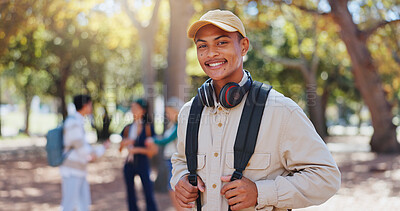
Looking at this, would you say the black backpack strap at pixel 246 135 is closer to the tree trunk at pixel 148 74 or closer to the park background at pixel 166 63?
the park background at pixel 166 63

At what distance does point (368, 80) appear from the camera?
55.3ft

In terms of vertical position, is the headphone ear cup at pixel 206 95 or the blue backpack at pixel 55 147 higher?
the headphone ear cup at pixel 206 95

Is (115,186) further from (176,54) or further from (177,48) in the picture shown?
(177,48)

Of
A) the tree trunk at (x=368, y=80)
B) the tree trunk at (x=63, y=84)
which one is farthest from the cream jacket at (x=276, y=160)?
the tree trunk at (x=63, y=84)

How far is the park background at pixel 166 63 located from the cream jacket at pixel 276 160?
20.4ft

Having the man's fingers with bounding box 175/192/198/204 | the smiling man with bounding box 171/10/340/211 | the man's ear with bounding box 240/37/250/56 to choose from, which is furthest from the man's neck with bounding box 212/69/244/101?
the man's fingers with bounding box 175/192/198/204

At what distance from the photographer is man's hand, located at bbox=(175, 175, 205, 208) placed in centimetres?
221

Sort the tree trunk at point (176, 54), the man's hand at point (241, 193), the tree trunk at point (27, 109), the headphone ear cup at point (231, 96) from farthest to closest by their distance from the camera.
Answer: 1. the tree trunk at point (27, 109)
2. the tree trunk at point (176, 54)
3. the headphone ear cup at point (231, 96)
4. the man's hand at point (241, 193)

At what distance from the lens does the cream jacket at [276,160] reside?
2.04m

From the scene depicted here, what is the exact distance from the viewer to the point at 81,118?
6301 mm

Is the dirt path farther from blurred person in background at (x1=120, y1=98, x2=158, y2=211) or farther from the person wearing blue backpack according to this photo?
the person wearing blue backpack

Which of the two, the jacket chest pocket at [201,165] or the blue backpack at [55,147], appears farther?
the blue backpack at [55,147]

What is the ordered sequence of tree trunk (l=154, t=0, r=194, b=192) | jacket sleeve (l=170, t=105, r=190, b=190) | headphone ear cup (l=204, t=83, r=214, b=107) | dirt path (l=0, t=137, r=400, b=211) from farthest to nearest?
1. tree trunk (l=154, t=0, r=194, b=192)
2. dirt path (l=0, t=137, r=400, b=211)
3. jacket sleeve (l=170, t=105, r=190, b=190)
4. headphone ear cup (l=204, t=83, r=214, b=107)

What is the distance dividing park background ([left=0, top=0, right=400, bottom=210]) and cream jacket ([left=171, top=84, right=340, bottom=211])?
20.4 ft
